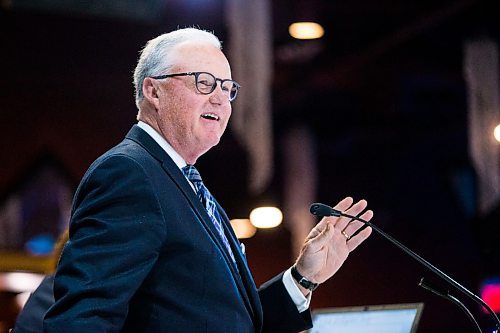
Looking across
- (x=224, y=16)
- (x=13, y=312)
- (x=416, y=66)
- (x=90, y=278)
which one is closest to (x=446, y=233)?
(x=416, y=66)

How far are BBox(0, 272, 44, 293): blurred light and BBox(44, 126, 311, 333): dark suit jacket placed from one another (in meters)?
3.96

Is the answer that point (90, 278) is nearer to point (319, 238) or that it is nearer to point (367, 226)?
point (319, 238)

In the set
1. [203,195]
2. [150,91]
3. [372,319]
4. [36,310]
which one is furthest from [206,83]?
[36,310]

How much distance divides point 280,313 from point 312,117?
796cm

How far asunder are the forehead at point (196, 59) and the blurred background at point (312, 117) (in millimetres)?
3465

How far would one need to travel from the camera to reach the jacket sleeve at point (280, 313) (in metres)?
2.16

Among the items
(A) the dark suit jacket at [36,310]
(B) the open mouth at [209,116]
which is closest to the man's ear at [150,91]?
(B) the open mouth at [209,116]

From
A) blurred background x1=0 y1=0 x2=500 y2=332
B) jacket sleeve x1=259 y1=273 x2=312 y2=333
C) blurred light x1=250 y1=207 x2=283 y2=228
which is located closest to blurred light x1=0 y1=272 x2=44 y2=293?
blurred background x1=0 y1=0 x2=500 y2=332

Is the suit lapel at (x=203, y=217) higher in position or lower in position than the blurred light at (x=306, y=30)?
lower

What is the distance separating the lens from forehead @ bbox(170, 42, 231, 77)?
2041 mm

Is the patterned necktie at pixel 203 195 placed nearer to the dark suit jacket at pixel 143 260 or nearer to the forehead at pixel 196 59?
the dark suit jacket at pixel 143 260

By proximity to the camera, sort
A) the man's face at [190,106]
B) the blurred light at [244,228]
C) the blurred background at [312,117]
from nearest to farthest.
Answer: the man's face at [190,106] < the blurred background at [312,117] < the blurred light at [244,228]

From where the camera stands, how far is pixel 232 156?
8.09 metres

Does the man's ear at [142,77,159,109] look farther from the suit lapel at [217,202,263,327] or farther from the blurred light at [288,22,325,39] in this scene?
the blurred light at [288,22,325,39]
